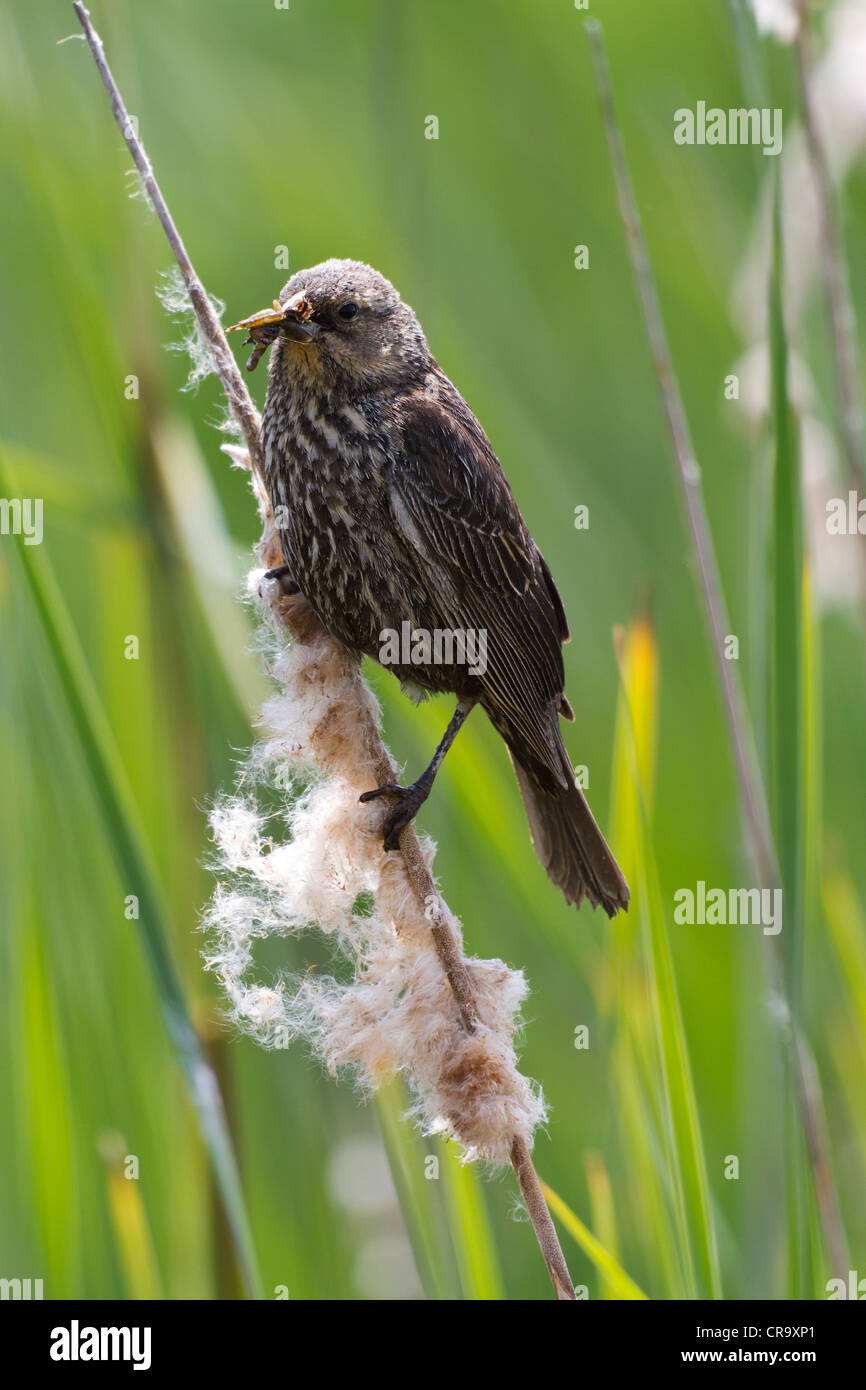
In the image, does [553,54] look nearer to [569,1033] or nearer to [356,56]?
[356,56]

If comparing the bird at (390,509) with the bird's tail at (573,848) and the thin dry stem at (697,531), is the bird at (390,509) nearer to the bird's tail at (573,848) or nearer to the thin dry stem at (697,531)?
the bird's tail at (573,848)

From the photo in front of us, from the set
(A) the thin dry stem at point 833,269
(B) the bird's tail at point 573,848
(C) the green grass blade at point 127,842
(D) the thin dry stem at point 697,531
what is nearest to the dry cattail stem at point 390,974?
(C) the green grass blade at point 127,842

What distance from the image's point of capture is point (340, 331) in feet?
7.59

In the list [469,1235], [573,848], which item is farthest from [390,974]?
[573,848]

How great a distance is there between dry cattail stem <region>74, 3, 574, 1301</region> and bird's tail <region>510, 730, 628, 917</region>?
23.7 inches

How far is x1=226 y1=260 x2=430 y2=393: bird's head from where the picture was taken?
7.36ft

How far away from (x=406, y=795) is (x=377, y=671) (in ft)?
1.80

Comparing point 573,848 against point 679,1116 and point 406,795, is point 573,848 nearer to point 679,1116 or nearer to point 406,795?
point 406,795

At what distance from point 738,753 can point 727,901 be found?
137 cm

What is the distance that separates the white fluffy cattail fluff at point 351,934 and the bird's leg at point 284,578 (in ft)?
0.86

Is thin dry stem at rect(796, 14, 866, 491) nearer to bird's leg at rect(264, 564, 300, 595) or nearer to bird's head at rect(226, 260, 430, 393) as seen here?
bird's head at rect(226, 260, 430, 393)

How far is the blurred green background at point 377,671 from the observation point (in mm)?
2139

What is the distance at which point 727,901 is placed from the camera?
11.1 ft
